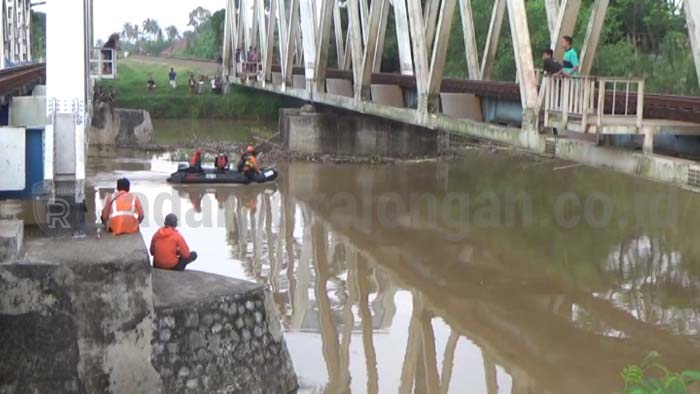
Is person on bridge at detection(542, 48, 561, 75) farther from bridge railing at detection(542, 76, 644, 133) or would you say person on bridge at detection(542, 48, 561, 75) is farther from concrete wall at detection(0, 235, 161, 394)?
concrete wall at detection(0, 235, 161, 394)

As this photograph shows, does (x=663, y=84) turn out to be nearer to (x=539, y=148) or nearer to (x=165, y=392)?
(x=539, y=148)

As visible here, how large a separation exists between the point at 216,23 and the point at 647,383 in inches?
2543

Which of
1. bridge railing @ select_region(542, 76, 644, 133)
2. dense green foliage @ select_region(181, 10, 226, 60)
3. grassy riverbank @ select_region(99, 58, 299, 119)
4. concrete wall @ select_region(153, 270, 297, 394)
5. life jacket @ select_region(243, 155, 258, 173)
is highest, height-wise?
dense green foliage @ select_region(181, 10, 226, 60)

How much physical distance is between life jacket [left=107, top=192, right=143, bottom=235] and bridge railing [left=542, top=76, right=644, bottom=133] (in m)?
5.84

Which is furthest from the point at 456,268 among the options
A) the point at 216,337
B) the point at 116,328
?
the point at 116,328

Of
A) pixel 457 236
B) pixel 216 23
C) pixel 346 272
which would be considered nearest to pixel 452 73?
pixel 457 236

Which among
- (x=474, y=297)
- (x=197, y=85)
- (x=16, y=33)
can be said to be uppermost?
(x=16, y=33)

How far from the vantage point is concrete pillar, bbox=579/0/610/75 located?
15078mm

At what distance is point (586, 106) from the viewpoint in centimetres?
1248

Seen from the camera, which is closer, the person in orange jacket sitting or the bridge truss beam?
the person in orange jacket sitting

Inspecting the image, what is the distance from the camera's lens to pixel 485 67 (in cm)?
2339

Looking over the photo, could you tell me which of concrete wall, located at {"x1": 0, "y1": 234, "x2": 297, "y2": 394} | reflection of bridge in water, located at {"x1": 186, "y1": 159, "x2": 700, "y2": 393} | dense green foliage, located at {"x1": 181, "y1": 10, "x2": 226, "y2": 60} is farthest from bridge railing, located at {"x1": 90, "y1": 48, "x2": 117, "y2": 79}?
dense green foliage, located at {"x1": 181, "y1": 10, "x2": 226, "y2": 60}

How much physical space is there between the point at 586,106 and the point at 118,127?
79.3ft

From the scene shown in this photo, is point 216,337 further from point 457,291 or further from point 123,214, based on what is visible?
point 457,291
